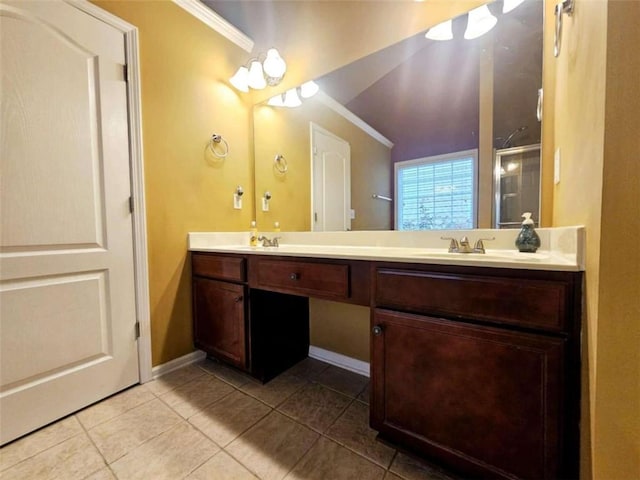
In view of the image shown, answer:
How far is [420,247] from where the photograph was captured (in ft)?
4.61

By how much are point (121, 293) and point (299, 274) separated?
102 cm

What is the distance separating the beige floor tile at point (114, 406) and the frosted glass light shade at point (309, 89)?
2.06m

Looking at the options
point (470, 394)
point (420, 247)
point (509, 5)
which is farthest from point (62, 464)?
point (509, 5)

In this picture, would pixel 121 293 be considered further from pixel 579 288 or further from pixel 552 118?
pixel 552 118

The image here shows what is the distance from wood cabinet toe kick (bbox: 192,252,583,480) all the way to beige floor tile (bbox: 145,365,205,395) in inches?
38.6

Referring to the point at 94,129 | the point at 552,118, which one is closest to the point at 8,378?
the point at 94,129

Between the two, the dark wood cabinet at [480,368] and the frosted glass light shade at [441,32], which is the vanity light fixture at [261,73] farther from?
the dark wood cabinet at [480,368]

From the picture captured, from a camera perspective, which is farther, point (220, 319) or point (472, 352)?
point (220, 319)

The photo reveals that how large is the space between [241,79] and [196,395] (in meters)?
2.07

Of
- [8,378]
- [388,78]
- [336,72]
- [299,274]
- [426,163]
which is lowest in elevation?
[8,378]

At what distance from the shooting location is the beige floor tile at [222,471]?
0.95 meters

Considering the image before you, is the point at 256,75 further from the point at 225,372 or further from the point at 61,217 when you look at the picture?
the point at 225,372

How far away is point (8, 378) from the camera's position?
1.13 m

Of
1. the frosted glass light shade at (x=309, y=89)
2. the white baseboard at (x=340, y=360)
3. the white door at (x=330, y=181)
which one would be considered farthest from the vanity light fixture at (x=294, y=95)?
the white baseboard at (x=340, y=360)
